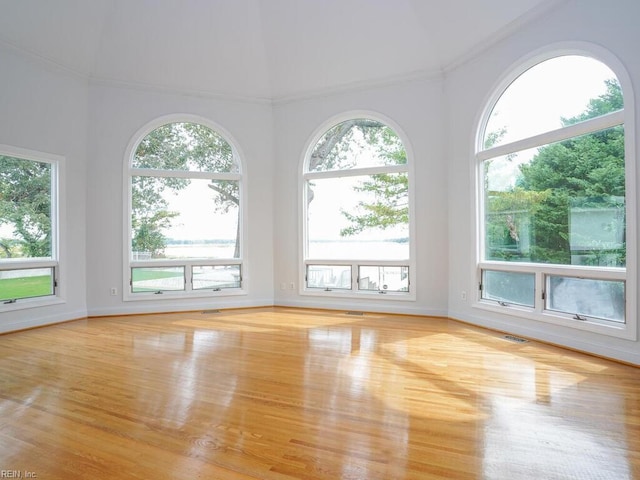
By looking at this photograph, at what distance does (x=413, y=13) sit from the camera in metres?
4.86

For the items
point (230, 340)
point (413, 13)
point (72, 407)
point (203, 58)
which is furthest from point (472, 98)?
point (72, 407)

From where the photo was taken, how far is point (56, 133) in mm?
5016

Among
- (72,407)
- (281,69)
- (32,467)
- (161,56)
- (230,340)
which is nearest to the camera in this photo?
(32,467)

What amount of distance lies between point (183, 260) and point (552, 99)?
5227 millimetres

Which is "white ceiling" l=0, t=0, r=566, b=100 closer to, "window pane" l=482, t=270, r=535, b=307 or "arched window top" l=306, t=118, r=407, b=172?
"arched window top" l=306, t=118, r=407, b=172

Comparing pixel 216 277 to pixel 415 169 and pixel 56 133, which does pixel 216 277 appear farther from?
pixel 415 169

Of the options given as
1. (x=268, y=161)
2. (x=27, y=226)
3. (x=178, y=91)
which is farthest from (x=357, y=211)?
(x=27, y=226)

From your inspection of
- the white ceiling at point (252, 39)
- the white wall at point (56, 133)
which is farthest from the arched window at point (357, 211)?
the white wall at point (56, 133)

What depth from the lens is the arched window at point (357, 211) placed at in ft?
18.4

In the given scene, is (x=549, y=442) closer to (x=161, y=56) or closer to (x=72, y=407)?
(x=72, y=407)

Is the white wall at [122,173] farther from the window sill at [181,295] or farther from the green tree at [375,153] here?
the green tree at [375,153]

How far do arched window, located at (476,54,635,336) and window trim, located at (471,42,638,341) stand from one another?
0.01 meters

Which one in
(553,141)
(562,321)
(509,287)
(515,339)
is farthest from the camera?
(509,287)

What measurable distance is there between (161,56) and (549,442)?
614 cm
